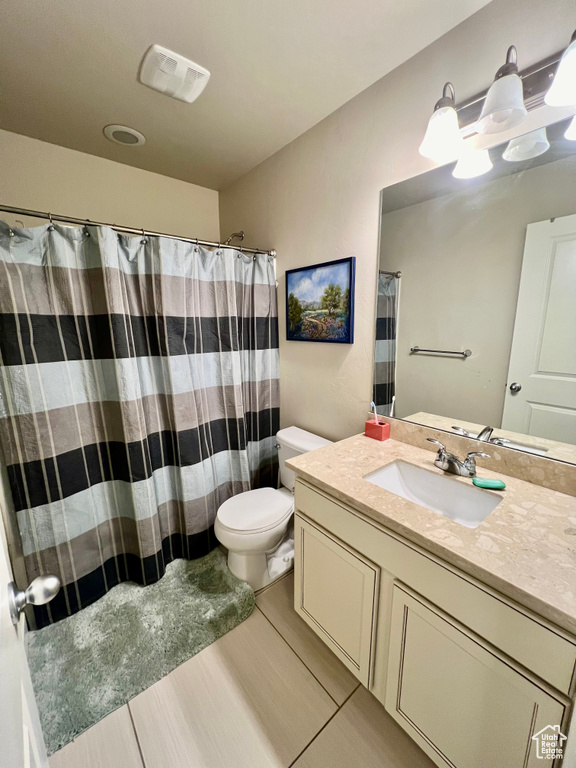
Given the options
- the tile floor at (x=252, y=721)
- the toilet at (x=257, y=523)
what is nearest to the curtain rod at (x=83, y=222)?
the toilet at (x=257, y=523)

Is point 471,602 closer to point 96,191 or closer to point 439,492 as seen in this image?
point 439,492

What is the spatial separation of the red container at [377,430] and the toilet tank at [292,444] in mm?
283

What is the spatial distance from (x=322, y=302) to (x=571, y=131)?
3.43ft

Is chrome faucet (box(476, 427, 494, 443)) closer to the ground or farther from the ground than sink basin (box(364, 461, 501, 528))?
farther from the ground

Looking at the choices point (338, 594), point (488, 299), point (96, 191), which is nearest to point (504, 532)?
point (338, 594)

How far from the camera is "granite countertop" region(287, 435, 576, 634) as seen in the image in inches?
24.7

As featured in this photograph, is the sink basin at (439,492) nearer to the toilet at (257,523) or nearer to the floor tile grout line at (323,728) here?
the toilet at (257,523)

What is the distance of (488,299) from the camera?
1.11 meters

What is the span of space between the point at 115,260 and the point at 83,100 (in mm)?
750

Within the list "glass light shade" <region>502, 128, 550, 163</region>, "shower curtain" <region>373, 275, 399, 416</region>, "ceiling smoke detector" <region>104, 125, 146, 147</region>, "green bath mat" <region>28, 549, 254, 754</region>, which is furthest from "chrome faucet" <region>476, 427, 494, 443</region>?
"ceiling smoke detector" <region>104, 125, 146, 147</region>

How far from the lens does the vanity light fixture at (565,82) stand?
78 centimetres

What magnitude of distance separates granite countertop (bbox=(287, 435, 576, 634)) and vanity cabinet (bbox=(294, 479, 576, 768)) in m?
0.05

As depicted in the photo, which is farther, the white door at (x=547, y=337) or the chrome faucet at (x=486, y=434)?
the chrome faucet at (x=486, y=434)

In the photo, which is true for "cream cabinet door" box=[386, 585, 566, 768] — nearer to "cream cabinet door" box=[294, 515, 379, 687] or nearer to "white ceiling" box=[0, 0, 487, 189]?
"cream cabinet door" box=[294, 515, 379, 687]
